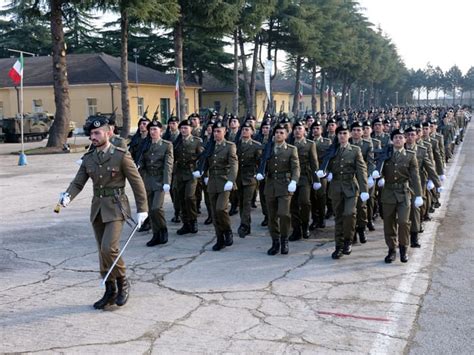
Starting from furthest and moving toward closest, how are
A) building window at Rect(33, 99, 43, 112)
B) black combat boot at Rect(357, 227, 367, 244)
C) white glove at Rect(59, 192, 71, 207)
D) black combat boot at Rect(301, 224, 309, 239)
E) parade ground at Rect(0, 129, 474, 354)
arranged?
building window at Rect(33, 99, 43, 112)
black combat boot at Rect(301, 224, 309, 239)
black combat boot at Rect(357, 227, 367, 244)
white glove at Rect(59, 192, 71, 207)
parade ground at Rect(0, 129, 474, 354)

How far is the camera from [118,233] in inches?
235

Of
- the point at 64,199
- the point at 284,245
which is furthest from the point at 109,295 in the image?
the point at 284,245

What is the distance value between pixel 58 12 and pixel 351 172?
65.0ft

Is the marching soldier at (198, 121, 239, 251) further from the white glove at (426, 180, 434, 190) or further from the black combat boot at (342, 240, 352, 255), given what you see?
the white glove at (426, 180, 434, 190)

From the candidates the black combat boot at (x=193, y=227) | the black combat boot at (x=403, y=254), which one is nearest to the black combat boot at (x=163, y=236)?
the black combat boot at (x=193, y=227)

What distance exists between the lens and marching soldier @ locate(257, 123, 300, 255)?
806cm

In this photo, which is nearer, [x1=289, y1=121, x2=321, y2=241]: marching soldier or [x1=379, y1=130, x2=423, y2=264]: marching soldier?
[x1=379, y1=130, x2=423, y2=264]: marching soldier

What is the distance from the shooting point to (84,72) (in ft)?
142

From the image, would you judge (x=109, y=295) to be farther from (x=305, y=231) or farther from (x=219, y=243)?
(x=305, y=231)

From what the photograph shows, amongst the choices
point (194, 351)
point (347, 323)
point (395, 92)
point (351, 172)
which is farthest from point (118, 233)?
point (395, 92)

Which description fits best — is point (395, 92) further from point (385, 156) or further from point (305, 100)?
point (385, 156)

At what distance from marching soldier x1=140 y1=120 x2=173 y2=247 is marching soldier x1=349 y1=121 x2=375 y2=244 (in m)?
2.92

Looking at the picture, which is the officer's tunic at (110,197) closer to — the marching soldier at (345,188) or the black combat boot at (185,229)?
the marching soldier at (345,188)

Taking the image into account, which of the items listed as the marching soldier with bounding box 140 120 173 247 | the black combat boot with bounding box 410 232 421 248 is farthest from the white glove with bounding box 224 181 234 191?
the black combat boot with bounding box 410 232 421 248
